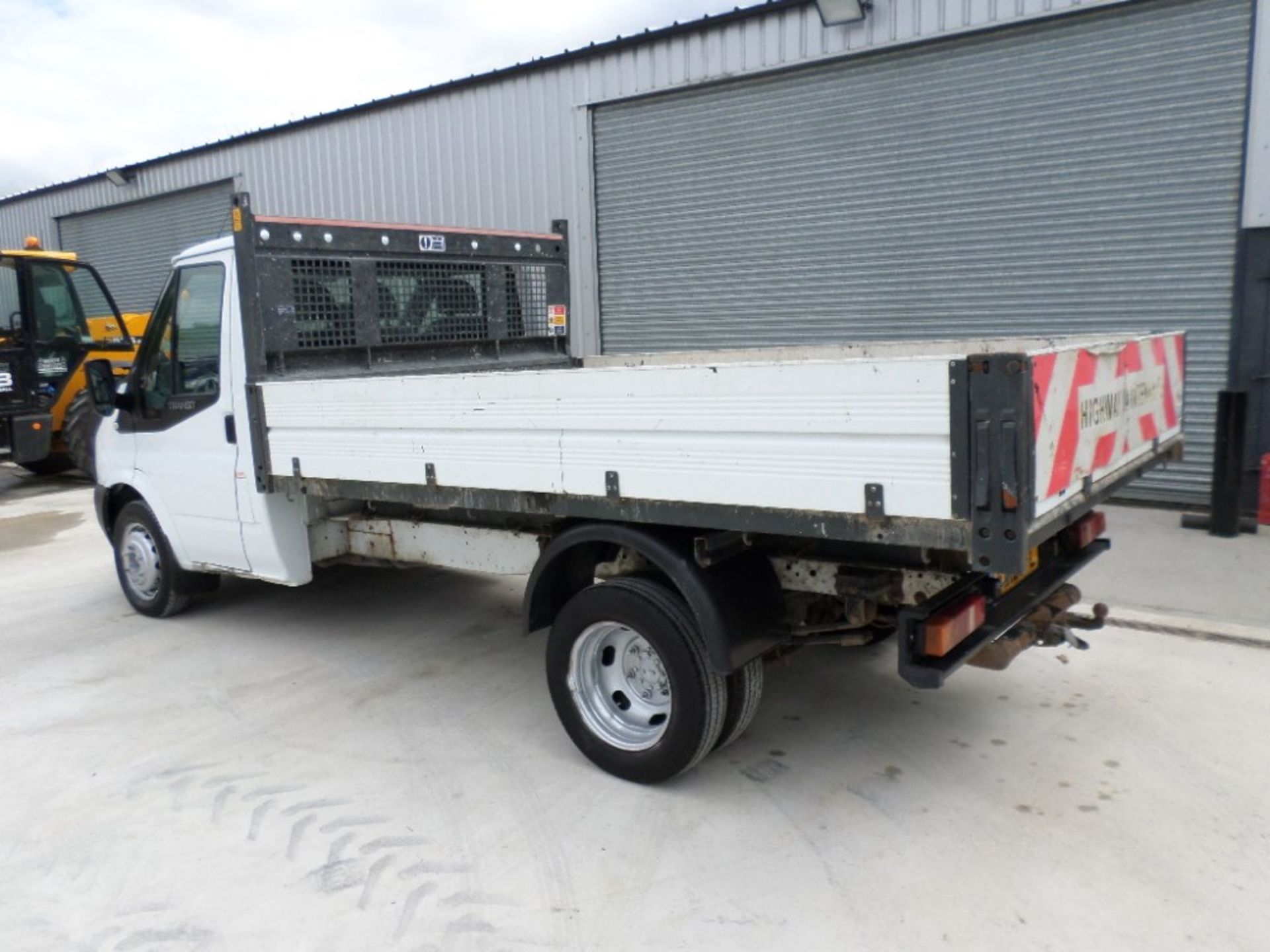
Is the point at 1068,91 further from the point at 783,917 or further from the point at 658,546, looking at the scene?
the point at 783,917

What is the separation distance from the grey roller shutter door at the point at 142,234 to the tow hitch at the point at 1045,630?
14704 mm

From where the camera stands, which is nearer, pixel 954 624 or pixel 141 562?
pixel 954 624

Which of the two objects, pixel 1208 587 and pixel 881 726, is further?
pixel 1208 587

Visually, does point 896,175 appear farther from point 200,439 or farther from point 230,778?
point 230,778

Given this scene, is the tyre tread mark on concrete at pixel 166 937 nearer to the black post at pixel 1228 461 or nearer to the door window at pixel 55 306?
the black post at pixel 1228 461

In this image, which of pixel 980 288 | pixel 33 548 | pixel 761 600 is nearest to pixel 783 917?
pixel 761 600

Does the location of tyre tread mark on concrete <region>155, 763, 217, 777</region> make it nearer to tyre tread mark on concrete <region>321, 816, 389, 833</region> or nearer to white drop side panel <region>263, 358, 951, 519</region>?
tyre tread mark on concrete <region>321, 816, 389, 833</region>

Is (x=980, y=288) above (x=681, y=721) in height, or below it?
above

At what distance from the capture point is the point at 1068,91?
834 cm

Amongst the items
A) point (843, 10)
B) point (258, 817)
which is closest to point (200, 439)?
point (258, 817)

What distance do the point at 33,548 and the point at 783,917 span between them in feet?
27.3

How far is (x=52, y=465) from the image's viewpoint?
1325cm

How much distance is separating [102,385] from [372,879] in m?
3.96

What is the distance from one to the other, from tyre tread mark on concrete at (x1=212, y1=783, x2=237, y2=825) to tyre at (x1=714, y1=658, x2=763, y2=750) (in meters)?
1.91
